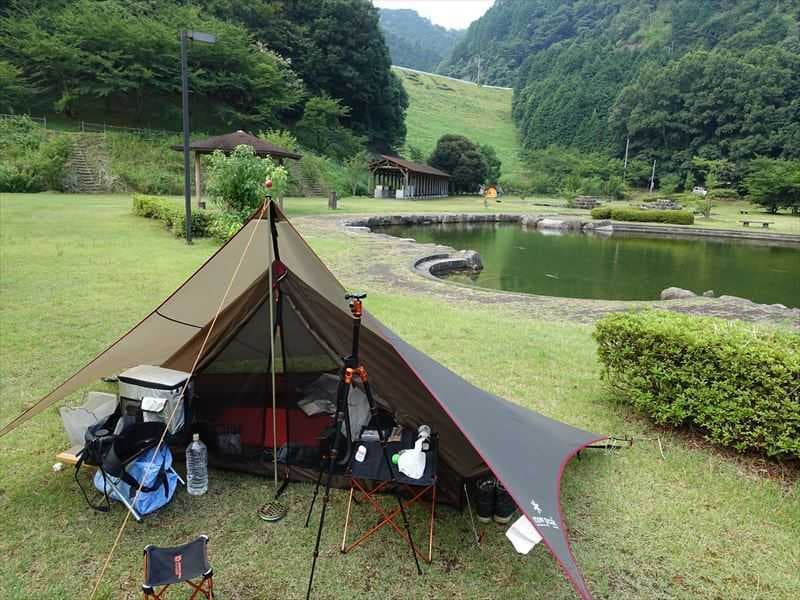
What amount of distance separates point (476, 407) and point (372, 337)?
0.70 meters

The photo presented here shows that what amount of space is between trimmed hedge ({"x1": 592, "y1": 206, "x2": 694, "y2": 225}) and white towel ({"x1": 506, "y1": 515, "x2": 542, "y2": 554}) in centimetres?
2975

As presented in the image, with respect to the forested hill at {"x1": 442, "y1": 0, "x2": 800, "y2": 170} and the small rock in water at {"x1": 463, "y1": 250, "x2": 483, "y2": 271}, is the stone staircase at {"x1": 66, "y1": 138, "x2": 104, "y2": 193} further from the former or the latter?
the forested hill at {"x1": 442, "y1": 0, "x2": 800, "y2": 170}

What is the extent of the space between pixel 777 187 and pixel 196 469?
40.4 metres

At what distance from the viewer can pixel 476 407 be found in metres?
2.87

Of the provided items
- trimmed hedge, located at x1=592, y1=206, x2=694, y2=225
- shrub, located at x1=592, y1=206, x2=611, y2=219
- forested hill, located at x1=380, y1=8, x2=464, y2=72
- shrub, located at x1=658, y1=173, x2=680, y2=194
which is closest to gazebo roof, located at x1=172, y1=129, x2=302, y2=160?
shrub, located at x1=592, y1=206, x2=611, y2=219

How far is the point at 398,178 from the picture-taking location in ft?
123

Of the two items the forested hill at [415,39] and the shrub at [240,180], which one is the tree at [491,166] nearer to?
the shrub at [240,180]

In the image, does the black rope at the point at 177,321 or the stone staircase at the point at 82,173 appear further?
the stone staircase at the point at 82,173

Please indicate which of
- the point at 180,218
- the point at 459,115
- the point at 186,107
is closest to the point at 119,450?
the point at 186,107

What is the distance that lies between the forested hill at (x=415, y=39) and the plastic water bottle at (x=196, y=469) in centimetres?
12528

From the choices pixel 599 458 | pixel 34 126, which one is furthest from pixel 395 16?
pixel 599 458

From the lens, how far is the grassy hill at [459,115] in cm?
6486

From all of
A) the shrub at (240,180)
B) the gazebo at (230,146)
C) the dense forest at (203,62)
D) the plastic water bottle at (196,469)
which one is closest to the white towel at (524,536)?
the plastic water bottle at (196,469)

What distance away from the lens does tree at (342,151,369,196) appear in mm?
35156
